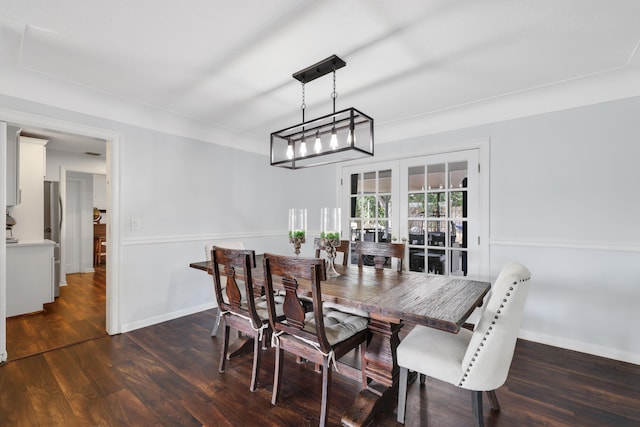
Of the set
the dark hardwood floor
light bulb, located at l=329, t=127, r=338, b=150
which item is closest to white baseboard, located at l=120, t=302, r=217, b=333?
the dark hardwood floor

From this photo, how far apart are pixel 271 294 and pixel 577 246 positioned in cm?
263

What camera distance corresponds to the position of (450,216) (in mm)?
3188

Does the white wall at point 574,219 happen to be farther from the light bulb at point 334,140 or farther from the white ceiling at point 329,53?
the light bulb at point 334,140

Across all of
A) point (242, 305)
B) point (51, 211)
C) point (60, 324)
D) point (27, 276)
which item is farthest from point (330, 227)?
point (51, 211)

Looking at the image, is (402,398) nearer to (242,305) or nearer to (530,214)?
(242,305)

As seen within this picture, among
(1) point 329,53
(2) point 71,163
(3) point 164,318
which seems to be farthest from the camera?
(2) point 71,163

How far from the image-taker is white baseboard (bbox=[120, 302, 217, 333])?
2860 millimetres

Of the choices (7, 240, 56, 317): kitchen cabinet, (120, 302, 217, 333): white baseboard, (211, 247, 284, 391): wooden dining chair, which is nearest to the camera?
(211, 247, 284, 391): wooden dining chair

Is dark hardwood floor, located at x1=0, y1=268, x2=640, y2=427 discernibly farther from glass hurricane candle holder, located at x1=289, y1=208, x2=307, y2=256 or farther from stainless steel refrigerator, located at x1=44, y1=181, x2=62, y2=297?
stainless steel refrigerator, located at x1=44, y1=181, x2=62, y2=297

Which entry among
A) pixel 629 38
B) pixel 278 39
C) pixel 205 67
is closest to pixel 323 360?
pixel 278 39

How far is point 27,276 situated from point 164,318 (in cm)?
178

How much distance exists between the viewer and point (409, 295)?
5.33 ft

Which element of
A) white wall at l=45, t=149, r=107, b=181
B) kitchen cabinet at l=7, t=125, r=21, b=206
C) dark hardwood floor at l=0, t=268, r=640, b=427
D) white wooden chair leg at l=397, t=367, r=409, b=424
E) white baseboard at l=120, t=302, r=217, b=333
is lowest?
dark hardwood floor at l=0, t=268, r=640, b=427

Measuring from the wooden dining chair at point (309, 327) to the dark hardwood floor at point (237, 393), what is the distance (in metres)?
0.23
